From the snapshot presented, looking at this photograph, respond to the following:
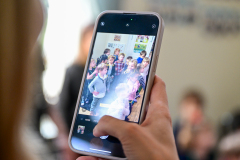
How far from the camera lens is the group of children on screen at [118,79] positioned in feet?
1.69

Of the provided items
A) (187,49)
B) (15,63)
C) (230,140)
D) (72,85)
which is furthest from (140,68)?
(187,49)

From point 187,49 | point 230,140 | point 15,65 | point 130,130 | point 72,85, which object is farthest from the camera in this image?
point 187,49

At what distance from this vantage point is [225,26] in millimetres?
2010

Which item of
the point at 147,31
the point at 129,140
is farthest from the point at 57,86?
the point at 129,140

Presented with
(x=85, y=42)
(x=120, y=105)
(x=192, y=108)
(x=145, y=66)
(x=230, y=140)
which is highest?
(x=85, y=42)

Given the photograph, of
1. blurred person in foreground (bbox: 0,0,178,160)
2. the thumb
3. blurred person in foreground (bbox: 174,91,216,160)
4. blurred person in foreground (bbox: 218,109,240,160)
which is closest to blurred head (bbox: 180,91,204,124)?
blurred person in foreground (bbox: 174,91,216,160)

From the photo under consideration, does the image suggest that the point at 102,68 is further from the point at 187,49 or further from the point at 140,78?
the point at 187,49

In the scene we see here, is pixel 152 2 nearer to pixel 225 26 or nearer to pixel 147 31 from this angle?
pixel 225 26

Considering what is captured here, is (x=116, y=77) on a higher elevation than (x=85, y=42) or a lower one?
lower

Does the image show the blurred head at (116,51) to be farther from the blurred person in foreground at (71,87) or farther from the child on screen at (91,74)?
the blurred person in foreground at (71,87)

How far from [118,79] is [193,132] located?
1244mm

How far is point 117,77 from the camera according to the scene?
0.54 metres

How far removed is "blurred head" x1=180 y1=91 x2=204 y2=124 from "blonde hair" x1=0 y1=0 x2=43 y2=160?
1564mm

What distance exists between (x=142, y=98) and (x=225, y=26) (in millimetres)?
1851
